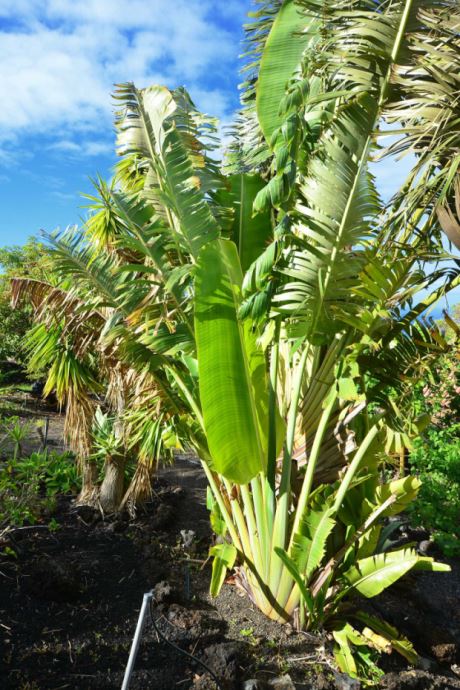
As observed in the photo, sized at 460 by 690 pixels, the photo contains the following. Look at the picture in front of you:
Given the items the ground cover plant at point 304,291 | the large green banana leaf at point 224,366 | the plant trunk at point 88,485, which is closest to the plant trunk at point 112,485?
the plant trunk at point 88,485

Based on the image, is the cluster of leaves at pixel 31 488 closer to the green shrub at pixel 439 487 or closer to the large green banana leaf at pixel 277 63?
the large green banana leaf at pixel 277 63

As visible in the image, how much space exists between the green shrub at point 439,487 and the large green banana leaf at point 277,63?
4103mm

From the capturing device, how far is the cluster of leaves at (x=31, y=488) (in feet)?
14.7

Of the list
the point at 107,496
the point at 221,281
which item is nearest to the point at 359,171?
the point at 221,281

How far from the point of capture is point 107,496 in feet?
18.3

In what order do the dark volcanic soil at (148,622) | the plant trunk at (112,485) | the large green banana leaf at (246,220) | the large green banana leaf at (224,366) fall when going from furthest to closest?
the plant trunk at (112,485), the large green banana leaf at (246,220), the large green banana leaf at (224,366), the dark volcanic soil at (148,622)

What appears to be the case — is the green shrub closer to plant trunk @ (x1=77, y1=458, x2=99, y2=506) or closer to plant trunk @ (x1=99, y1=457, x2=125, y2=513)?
plant trunk @ (x1=99, y1=457, x2=125, y2=513)

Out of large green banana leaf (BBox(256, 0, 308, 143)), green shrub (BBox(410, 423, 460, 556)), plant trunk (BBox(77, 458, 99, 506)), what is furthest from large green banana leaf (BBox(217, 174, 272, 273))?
green shrub (BBox(410, 423, 460, 556))

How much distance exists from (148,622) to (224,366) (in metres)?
1.95

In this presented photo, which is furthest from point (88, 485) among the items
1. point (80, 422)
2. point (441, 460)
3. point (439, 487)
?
point (441, 460)

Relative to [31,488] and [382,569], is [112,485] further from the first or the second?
[382,569]

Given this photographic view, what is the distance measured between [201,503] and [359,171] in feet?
14.7

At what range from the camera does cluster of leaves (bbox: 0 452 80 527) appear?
14.7 ft

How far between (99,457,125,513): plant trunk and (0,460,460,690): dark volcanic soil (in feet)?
0.82
